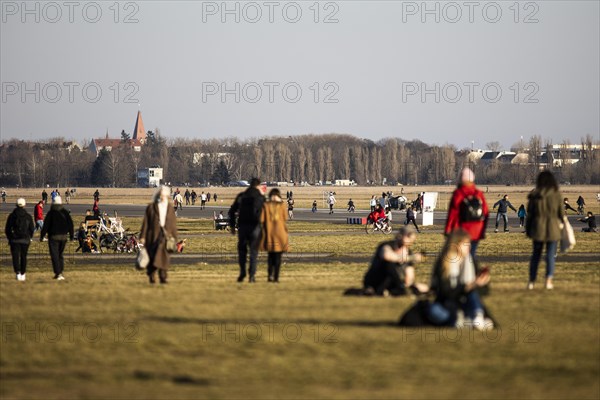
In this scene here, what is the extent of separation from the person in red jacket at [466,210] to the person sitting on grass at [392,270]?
174 centimetres

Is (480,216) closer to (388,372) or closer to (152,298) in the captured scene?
(152,298)

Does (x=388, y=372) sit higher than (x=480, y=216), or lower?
lower

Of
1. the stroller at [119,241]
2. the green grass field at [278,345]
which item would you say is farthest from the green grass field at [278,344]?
the stroller at [119,241]

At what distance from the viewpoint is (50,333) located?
537 inches

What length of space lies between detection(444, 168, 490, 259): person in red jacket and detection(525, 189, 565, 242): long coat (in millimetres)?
770

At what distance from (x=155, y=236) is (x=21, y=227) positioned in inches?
217

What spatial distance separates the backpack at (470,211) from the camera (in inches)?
713

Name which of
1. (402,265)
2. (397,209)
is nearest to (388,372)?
(402,265)

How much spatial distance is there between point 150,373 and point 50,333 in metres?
3.07

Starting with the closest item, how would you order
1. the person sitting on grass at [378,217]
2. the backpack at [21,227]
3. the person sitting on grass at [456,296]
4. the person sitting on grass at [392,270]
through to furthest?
the person sitting on grass at [456,296] < the person sitting on grass at [392,270] < the backpack at [21,227] < the person sitting on grass at [378,217]

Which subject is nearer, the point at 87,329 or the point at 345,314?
the point at 87,329

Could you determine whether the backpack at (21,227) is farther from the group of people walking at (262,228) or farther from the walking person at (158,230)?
the group of people walking at (262,228)

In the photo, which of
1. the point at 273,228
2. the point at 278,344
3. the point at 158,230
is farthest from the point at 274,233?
the point at 278,344

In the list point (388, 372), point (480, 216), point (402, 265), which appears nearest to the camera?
point (388, 372)
